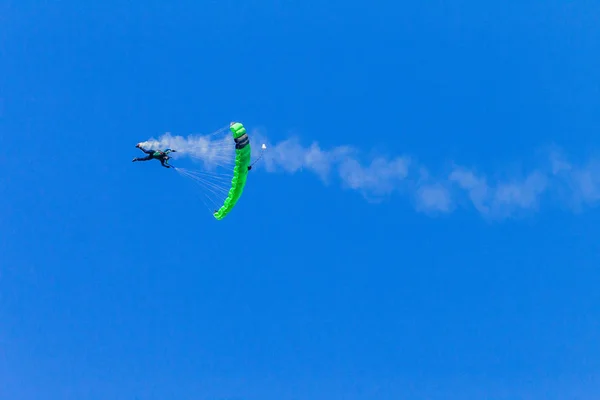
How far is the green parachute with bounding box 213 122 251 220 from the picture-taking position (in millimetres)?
40491

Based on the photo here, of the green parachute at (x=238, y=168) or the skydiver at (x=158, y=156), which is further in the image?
the skydiver at (x=158, y=156)

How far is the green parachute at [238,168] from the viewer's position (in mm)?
40491

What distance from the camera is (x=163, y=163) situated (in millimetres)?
43406

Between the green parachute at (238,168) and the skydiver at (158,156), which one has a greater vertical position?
the skydiver at (158,156)

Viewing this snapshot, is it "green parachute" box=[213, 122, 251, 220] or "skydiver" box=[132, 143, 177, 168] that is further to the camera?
"skydiver" box=[132, 143, 177, 168]

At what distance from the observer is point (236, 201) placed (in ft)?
144

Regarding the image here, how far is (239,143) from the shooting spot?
40406mm

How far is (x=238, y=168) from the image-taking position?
4194 cm

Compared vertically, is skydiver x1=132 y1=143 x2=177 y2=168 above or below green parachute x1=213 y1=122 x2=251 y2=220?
above

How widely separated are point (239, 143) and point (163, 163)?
6411 millimetres

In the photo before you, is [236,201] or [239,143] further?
[236,201]

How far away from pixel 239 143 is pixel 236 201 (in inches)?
202
